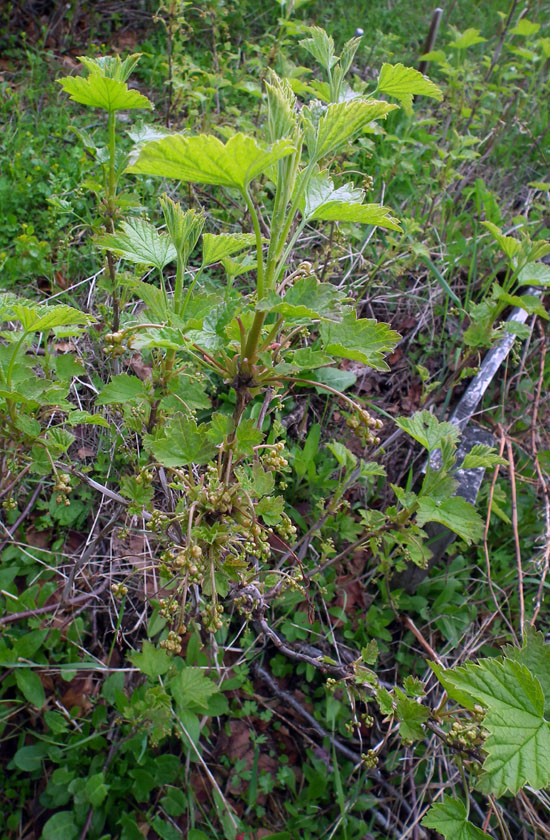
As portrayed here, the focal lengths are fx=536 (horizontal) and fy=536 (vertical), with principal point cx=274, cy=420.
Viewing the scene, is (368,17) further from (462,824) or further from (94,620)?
(462,824)

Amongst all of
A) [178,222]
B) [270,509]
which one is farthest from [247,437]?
[178,222]

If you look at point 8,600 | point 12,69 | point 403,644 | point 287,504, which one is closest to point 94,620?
point 8,600

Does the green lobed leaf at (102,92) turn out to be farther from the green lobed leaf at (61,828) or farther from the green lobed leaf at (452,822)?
the green lobed leaf at (61,828)

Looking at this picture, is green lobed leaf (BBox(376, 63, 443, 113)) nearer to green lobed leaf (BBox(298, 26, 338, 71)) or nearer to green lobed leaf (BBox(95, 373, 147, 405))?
green lobed leaf (BBox(298, 26, 338, 71))

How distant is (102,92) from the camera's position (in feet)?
3.78

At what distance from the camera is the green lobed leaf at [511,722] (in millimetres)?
1050

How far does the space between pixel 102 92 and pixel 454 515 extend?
132 cm

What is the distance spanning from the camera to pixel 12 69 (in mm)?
3488

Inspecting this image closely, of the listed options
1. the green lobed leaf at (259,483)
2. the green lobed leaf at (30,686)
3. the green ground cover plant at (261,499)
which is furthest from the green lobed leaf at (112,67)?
the green lobed leaf at (30,686)

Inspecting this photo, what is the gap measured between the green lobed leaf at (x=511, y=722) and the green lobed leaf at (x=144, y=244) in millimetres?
1089

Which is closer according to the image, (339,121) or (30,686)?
(339,121)

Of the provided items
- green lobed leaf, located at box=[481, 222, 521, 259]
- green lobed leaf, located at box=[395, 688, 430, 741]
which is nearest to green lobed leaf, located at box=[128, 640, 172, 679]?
green lobed leaf, located at box=[395, 688, 430, 741]

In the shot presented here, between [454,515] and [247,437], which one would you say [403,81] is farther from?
[454,515]

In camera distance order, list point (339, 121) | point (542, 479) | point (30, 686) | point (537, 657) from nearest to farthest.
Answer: point (339, 121), point (537, 657), point (30, 686), point (542, 479)
